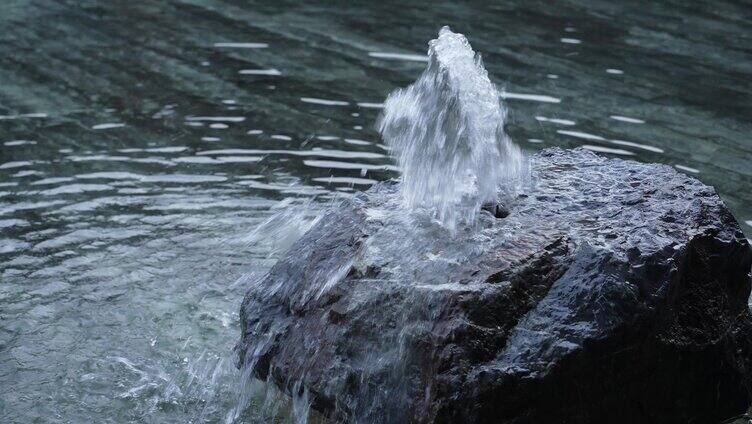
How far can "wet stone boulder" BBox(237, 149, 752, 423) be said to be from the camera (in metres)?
3.12

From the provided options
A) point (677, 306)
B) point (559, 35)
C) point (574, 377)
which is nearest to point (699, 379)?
point (677, 306)

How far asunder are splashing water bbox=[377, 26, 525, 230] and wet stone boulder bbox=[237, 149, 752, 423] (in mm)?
109

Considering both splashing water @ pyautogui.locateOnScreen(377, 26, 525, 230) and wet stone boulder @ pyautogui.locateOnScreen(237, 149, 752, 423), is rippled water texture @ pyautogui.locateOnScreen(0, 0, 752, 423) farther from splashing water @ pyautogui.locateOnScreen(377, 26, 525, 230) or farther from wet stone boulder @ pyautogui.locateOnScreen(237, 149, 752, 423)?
splashing water @ pyautogui.locateOnScreen(377, 26, 525, 230)

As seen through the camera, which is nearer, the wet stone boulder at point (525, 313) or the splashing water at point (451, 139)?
the wet stone boulder at point (525, 313)

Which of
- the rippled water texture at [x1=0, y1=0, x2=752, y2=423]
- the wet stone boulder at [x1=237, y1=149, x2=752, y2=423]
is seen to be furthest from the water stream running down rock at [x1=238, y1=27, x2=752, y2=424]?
the rippled water texture at [x1=0, y1=0, x2=752, y2=423]

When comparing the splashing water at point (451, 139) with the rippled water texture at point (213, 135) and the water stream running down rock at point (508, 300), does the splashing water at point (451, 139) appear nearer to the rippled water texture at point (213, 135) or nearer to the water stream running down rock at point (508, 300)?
the water stream running down rock at point (508, 300)

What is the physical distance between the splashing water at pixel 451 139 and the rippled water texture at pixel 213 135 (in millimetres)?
900

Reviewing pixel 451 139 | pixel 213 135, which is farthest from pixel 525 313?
pixel 213 135

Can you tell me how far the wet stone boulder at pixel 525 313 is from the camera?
3.12 m

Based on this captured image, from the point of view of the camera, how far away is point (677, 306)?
3.43 m

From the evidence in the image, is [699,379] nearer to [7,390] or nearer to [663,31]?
[7,390]

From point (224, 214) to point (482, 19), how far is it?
15.4 ft

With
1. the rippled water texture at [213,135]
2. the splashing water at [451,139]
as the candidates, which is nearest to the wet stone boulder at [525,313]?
the splashing water at [451,139]

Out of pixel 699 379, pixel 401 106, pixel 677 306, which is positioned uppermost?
pixel 401 106
